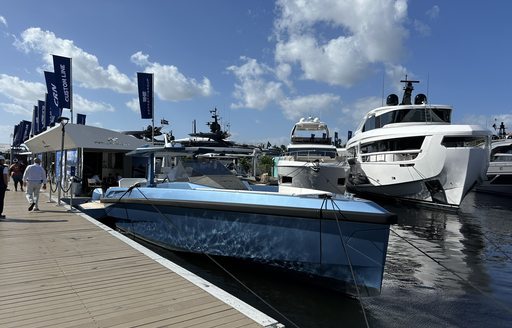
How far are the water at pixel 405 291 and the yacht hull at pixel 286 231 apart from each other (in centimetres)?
32

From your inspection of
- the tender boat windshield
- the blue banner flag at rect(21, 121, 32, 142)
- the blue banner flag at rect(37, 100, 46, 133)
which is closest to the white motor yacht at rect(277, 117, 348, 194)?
the tender boat windshield

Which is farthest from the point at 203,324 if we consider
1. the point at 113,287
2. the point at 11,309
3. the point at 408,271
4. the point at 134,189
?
the point at 134,189

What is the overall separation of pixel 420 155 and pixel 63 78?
16.2 metres

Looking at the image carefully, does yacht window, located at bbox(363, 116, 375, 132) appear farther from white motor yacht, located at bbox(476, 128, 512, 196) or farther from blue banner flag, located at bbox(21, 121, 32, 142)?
blue banner flag, located at bbox(21, 121, 32, 142)

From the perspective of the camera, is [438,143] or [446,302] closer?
[446,302]

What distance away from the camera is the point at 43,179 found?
11.7 metres

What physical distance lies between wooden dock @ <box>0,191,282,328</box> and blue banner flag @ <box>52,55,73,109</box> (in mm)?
11077

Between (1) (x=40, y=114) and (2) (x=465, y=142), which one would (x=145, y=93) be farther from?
(2) (x=465, y=142)

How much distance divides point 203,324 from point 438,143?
53.5 ft

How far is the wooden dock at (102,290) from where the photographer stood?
4.02m

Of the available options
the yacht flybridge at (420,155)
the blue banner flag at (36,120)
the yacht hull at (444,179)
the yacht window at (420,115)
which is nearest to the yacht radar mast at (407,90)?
the yacht flybridge at (420,155)

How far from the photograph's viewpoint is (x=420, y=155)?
18.1m

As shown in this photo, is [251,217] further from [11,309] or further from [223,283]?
[11,309]

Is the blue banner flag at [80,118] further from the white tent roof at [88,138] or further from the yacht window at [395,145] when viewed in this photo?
the yacht window at [395,145]
